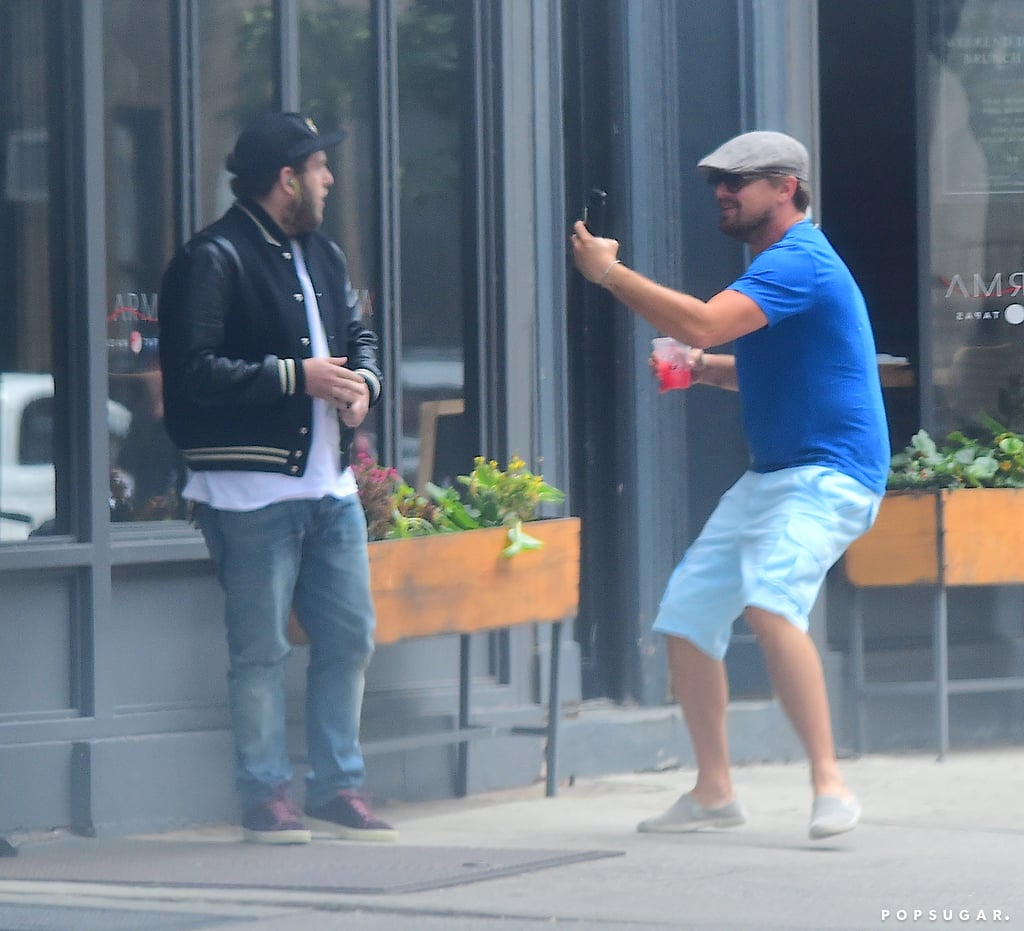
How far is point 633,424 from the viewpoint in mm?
7176

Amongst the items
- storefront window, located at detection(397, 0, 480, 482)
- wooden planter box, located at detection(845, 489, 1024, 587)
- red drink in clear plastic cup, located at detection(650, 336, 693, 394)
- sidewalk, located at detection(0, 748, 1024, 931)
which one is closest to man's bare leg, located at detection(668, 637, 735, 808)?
sidewalk, located at detection(0, 748, 1024, 931)

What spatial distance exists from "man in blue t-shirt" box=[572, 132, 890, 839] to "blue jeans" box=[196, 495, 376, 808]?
0.84 metres

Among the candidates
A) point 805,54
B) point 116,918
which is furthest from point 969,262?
point 116,918

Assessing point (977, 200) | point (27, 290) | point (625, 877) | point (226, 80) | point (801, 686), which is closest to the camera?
point (625, 877)

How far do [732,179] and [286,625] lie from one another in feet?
5.57

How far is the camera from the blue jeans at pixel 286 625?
5531 mm

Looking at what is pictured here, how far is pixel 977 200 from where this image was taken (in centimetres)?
782

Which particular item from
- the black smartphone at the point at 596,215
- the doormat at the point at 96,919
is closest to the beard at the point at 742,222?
the black smartphone at the point at 596,215

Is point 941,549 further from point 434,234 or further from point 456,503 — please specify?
point 434,234

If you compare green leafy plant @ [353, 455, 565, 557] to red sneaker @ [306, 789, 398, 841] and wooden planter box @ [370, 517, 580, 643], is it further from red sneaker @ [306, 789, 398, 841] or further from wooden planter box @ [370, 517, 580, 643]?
red sneaker @ [306, 789, 398, 841]

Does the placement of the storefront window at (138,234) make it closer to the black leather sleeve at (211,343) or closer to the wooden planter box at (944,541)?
the black leather sleeve at (211,343)

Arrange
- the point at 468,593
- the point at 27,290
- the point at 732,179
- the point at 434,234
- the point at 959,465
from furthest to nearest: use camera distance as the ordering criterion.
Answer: the point at 959,465, the point at 434,234, the point at 468,593, the point at 27,290, the point at 732,179

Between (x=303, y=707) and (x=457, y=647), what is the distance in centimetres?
65

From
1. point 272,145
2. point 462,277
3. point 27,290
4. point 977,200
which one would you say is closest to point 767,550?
point 272,145
